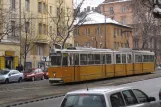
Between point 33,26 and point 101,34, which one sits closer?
point 33,26

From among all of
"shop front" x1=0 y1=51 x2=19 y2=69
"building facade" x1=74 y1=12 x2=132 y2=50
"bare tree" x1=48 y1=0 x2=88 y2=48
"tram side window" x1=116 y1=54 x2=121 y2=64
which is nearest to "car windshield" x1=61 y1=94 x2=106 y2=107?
"tram side window" x1=116 y1=54 x2=121 y2=64

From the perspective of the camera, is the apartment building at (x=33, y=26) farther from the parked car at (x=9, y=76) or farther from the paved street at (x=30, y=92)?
the paved street at (x=30, y=92)

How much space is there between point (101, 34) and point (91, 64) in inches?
2043

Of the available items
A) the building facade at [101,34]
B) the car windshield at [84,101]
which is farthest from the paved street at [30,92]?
the building facade at [101,34]

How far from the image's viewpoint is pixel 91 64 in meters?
31.9

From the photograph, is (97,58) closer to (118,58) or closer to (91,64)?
(91,64)

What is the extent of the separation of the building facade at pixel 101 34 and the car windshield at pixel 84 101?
2790 inches

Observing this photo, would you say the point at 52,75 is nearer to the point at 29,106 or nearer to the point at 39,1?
the point at 29,106

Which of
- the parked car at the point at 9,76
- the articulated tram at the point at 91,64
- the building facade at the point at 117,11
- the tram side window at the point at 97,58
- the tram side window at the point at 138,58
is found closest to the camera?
the articulated tram at the point at 91,64

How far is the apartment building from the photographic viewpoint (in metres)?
49.3

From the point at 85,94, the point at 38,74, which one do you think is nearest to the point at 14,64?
the point at 38,74

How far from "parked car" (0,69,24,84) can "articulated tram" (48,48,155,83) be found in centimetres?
957

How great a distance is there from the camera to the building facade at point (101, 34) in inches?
3250

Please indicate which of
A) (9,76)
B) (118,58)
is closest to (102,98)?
(118,58)
